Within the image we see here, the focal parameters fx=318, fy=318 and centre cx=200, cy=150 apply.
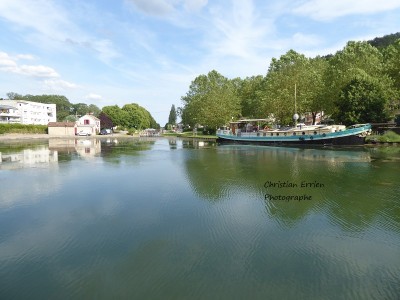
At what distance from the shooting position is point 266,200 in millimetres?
13641

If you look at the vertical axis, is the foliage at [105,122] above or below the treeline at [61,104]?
below

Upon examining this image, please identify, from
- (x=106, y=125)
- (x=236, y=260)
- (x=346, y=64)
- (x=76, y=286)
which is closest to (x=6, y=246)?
(x=76, y=286)

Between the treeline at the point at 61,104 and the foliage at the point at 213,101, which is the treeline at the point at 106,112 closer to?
the treeline at the point at 61,104

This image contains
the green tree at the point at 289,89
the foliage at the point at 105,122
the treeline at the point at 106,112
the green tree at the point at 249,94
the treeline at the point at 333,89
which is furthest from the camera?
the treeline at the point at 106,112

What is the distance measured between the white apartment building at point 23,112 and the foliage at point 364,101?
340 feet

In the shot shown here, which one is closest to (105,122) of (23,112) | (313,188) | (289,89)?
(23,112)

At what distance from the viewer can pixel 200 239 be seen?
915 cm

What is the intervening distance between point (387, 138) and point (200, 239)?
37538mm

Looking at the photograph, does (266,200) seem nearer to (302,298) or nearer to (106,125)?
(302,298)

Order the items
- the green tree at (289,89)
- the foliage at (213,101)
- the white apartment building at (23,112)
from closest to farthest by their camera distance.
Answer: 1. the green tree at (289,89)
2. the foliage at (213,101)
3. the white apartment building at (23,112)

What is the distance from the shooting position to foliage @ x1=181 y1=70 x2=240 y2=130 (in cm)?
6975

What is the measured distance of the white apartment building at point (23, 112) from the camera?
4195 inches

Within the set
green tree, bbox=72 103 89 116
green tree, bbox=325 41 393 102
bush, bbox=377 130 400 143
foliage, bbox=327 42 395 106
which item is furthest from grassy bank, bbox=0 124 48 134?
green tree, bbox=72 103 89 116

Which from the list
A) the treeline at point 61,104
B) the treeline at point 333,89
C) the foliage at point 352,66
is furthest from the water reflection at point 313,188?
the treeline at point 61,104
